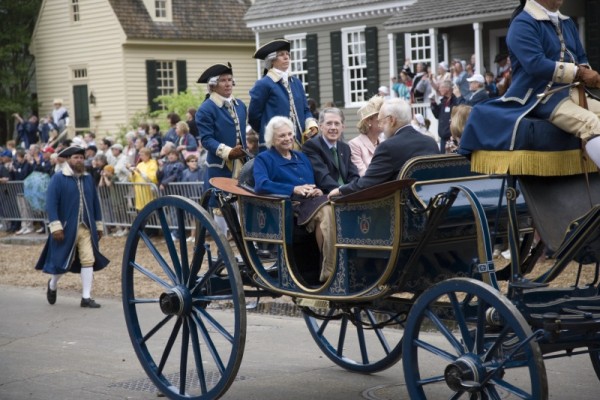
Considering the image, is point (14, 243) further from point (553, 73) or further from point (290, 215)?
point (553, 73)

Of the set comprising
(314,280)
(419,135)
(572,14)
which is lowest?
(314,280)

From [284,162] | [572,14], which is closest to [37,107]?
[572,14]

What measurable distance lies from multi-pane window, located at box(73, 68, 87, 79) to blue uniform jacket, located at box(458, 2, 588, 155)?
3160 centimetres

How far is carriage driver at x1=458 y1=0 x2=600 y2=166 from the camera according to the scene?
218 inches

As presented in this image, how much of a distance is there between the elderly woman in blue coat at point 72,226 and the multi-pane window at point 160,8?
2431 cm

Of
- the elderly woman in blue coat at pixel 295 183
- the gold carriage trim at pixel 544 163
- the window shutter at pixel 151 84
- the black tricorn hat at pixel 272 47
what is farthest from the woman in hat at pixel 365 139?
the window shutter at pixel 151 84

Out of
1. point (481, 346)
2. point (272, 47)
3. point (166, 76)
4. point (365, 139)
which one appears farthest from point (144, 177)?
point (166, 76)

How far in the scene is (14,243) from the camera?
19484 millimetres

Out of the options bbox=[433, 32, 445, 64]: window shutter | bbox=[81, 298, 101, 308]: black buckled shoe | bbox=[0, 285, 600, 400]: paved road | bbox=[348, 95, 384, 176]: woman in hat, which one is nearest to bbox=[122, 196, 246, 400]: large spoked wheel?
bbox=[0, 285, 600, 400]: paved road

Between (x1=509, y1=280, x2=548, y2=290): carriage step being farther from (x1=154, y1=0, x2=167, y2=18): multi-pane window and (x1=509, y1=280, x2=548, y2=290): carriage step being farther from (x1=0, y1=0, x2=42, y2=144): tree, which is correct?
(x1=0, y1=0, x2=42, y2=144): tree

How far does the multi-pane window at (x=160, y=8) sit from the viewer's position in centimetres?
3590

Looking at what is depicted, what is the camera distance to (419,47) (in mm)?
26391

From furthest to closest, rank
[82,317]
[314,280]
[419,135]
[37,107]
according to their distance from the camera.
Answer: [37,107], [82,317], [314,280], [419,135]

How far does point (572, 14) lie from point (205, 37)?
651 inches
